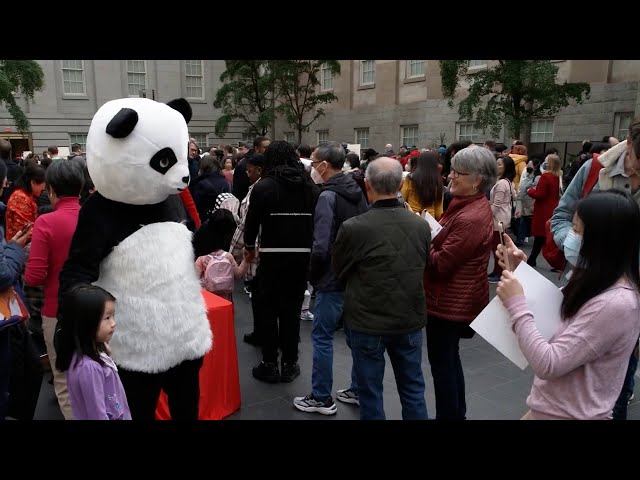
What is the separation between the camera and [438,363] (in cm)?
320

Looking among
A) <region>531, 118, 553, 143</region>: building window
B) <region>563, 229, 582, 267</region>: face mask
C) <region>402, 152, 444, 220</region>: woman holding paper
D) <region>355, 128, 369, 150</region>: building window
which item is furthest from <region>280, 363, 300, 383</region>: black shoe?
<region>355, 128, 369, 150</region>: building window

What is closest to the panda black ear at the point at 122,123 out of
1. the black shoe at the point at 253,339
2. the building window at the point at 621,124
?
the black shoe at the point at 253,339

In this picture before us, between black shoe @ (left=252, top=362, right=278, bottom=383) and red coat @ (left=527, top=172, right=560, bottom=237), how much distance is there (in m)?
5.41

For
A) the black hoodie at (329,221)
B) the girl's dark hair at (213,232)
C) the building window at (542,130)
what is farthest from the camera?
the building window at (542,130)

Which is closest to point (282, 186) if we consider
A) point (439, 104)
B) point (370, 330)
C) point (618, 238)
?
point (370, 330)

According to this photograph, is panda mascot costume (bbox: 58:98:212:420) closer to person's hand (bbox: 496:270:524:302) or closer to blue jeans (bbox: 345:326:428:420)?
blue jeans (bbox: 345:326:428:420)

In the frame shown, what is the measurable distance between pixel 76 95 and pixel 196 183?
80.5 ft

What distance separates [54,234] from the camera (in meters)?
3.18

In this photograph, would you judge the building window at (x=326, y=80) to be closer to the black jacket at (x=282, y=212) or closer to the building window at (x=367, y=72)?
the building window at (x=367, y=72)

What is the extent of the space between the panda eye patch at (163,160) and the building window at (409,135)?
→ 68.6 feet

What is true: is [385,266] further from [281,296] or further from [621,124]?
[621,124]

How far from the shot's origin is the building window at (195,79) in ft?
97.4

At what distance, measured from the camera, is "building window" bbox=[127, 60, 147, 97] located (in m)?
28.2
